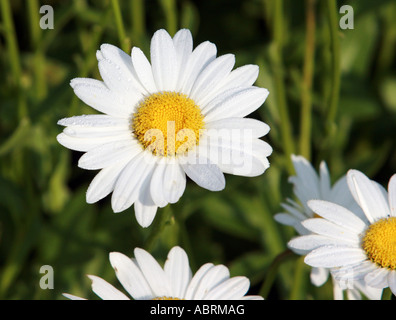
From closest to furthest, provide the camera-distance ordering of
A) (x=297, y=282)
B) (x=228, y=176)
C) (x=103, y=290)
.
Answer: (x=103, y=290), (x=297, y=282), (x=228, y=176)

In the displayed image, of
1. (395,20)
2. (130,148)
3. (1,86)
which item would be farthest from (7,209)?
(395,20)

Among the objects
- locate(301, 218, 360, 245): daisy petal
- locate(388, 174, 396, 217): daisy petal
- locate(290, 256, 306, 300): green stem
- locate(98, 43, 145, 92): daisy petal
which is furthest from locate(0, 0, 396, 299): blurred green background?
locate(388, 174, 396, 217): daisy petal

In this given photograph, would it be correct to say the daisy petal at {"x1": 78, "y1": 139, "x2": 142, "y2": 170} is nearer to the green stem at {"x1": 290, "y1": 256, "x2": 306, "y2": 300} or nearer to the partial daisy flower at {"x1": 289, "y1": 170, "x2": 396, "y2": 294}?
the partial daisy flower at {"x1": 289, "y1": 170, "x2": 396, "y2": 294}

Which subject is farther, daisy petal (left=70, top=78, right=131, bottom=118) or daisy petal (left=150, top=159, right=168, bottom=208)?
daisy petal (left=70, top=78, right=131, bottom=118)

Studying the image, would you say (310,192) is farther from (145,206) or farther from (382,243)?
(145,206)

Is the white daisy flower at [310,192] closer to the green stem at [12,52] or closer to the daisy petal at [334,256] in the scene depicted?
the daisy petal at [334,256]

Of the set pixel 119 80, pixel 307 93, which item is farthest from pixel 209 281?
pixel 307 93
